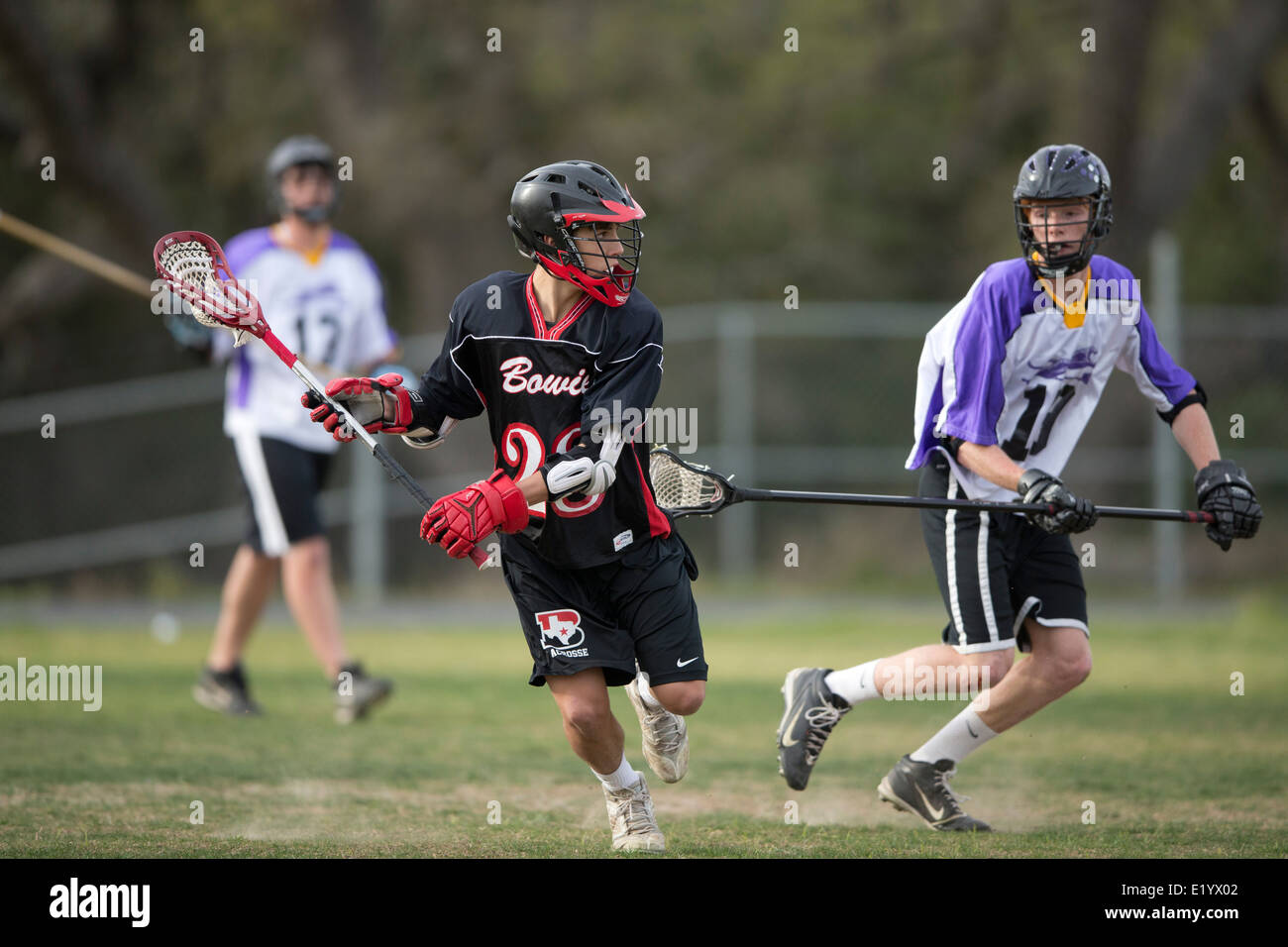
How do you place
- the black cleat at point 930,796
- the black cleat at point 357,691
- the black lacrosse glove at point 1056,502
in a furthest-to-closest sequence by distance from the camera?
1. the black cleat at point 357,691
2. the black cleat at point 930,796
3. the black lacrosse glove at point 1056,502

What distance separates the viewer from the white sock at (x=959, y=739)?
5039 mm

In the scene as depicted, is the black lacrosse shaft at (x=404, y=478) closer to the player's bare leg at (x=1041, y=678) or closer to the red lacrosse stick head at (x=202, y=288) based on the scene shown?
the red lacrosse stick head at (x=202, y=288)

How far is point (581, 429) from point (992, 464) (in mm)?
1257

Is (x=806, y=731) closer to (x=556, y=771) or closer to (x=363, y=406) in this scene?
(x=556, y=771)

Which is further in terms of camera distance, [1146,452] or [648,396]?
[1146,452]

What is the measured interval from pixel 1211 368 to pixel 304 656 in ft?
25.6

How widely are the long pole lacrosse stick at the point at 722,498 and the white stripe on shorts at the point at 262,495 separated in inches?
108

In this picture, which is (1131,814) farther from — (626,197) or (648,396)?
(626,197)

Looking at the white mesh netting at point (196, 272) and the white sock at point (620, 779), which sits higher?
the white mesh netting at point (196, 272)

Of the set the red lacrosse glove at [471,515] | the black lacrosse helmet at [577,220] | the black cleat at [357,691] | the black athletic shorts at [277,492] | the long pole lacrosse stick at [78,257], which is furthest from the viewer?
the black athletic shorts at [277,492]

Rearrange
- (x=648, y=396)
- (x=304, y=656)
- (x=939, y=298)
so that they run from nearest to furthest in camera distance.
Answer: (x=648, y=396) < (x=304, y=656) < (x=939, y=298)

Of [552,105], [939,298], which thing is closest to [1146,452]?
[939,298]

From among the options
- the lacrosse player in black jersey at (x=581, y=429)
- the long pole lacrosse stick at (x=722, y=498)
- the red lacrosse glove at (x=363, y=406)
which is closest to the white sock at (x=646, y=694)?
the lacrosse player in black jersey at (x=581, y=429)

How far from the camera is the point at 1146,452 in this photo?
12.8 m
